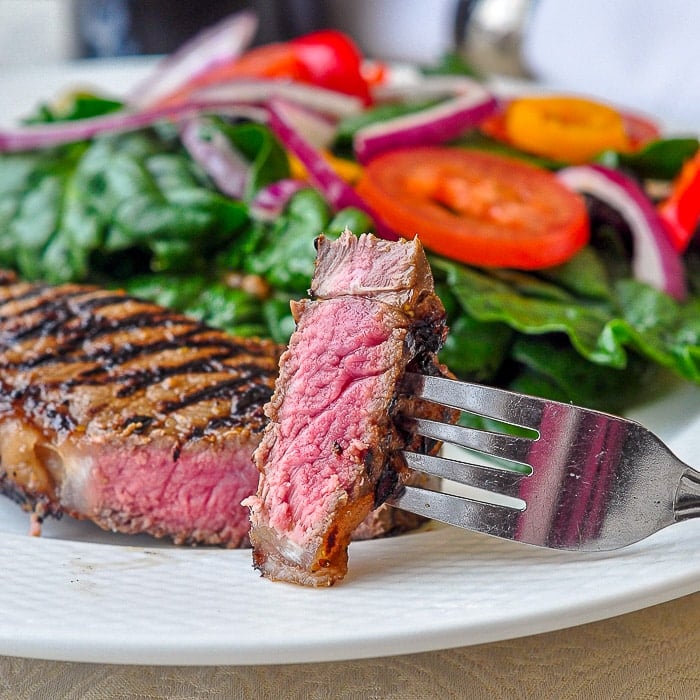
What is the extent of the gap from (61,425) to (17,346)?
0.43m

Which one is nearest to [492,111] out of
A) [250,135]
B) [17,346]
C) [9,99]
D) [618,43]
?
[250,135]

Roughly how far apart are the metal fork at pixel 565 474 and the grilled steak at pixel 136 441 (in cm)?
38

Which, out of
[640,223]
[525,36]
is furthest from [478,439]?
[525,36]

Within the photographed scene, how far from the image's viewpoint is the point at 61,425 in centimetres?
224

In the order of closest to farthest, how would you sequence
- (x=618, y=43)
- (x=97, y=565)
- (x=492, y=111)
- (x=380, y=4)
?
(x=97, y=565) → (x=492, y=111) → (x=618, y=43) → (x=380, y=4)

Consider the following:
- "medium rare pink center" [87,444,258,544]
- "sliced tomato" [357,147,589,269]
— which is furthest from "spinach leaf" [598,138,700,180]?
"medium rare pink center" [87,444,258,544]

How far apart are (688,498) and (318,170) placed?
80.5 inches

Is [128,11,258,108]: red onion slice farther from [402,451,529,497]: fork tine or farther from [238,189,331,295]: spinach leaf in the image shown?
[402,451,529,497]: fork tine

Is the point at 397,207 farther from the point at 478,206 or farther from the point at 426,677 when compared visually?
the point at 426,677

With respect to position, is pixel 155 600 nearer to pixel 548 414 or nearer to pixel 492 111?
pixel 548 414

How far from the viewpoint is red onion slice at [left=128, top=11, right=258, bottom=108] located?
15.3 ft

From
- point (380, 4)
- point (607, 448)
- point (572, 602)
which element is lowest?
point (380, 4)

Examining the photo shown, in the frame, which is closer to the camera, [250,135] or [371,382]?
[371,382]

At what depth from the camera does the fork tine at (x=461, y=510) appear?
1.85 meters
